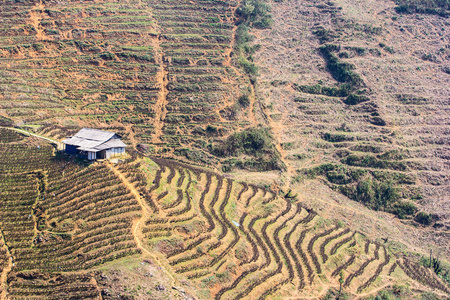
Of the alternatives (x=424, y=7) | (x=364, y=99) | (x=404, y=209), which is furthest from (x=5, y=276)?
(x=424, y=7)

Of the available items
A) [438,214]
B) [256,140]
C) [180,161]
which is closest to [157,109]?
[180,161]

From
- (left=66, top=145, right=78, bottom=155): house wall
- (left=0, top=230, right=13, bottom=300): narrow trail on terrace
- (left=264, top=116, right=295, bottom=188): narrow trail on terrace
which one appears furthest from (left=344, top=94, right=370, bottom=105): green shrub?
(left=0, top=230, right=13, bottom=300): narrow trail on terrace

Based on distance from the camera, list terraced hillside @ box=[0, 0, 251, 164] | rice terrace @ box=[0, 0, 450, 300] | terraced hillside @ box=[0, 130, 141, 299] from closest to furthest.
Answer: terraced hillside @ box=[0, 130, 141, 299] → rice terrace @ box=[0, 0, 450, 300] → terraced hillside @ box=[0, 0, 251, 164]

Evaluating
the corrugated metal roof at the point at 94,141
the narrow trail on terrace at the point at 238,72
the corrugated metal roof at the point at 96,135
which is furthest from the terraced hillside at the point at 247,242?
the narrow trail on terrace at the point at 238,72

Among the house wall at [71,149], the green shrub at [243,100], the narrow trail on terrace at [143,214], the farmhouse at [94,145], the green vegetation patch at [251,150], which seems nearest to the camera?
the narrow trail on terrace at [143,214]

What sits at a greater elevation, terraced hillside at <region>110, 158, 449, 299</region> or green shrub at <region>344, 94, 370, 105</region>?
green shrub at <region>344, 94, 370, 105</region>

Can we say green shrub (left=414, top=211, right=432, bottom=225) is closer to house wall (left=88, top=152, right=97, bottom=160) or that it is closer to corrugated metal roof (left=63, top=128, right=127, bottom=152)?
corrugated metal roof (left=63, top=128, right=127, bottom=152)

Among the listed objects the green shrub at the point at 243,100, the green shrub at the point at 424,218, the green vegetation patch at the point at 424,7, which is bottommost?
the green shrub at the point at 424,218

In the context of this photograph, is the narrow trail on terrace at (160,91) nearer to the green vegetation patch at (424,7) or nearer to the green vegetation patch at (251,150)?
the green vegetation patch at (251,150)
